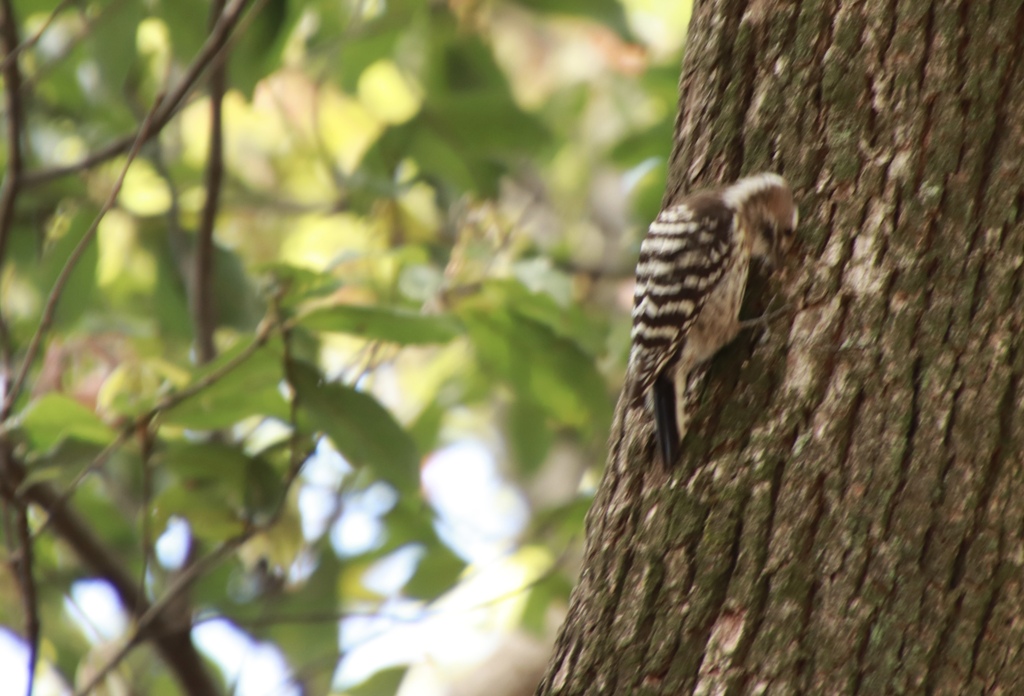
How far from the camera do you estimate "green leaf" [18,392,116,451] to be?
2.29 m

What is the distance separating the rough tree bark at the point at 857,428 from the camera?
157cm

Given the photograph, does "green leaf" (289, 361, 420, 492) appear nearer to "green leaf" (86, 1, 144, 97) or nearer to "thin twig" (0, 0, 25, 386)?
"thin twig" (0, 0, 25, 386)

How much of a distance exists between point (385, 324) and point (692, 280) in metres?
0.63

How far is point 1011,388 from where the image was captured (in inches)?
65.4

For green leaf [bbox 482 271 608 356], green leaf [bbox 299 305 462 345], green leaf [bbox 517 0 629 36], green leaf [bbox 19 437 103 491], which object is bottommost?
green leaf [bbox 299 305 462 345]

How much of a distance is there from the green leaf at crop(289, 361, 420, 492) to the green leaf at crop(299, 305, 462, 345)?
0.71ft

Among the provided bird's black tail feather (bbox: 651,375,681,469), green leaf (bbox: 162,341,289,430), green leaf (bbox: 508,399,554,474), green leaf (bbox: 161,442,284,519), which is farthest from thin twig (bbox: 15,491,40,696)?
green leaf (bbox: 508,399,554,474)

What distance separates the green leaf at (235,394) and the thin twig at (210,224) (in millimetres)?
772

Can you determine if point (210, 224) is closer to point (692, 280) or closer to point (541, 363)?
point (541, 363)

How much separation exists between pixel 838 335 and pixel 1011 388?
0.84 feet

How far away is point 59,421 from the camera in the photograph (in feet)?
7.68

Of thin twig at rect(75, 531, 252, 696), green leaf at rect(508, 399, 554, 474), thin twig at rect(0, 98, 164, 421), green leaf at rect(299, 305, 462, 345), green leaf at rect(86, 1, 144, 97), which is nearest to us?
thin twig at rect(0, 98, 164, 421)

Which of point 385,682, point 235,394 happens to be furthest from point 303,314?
point 385,682

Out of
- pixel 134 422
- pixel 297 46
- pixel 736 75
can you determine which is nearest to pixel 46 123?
pixel 297 46
